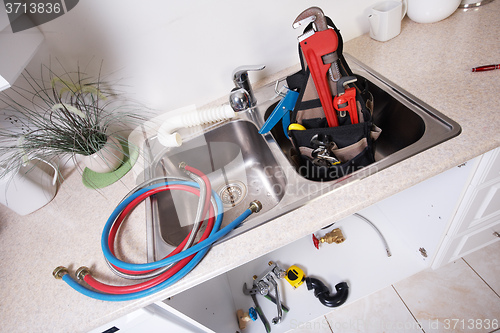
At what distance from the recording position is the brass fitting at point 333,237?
135cm

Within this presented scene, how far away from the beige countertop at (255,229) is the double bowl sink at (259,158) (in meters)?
0.03

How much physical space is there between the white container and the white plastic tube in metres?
0.85

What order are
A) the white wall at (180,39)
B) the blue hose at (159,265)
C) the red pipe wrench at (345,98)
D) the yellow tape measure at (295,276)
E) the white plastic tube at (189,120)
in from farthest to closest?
the yellow tape measure at (295,276) < the white plastic tube at (189,120) < the white wall at (180,39) < the red pipe wrench at (345,98) < the blue hose at (159,265)

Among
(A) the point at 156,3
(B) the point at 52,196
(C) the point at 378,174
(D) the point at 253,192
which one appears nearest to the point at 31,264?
(B) the point at 52,196

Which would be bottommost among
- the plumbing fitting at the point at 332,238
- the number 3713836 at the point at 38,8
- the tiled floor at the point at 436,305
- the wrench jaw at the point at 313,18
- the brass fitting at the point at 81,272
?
the tiled floor at the point at 436,305

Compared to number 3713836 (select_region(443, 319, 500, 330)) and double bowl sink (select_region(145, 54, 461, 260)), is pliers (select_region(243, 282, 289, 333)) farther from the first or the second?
number 3713836 (select_region(443, 319, 500, 330))

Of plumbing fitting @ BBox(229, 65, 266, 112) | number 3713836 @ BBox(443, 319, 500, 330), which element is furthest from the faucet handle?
number 3713836 @ BBox(443, 319, 500, 330)

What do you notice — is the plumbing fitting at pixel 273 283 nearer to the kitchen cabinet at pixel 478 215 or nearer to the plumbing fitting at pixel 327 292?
the plumbing fitting at pixel 327 292

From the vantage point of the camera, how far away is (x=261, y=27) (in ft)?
3.45

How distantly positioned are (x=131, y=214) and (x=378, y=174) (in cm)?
74

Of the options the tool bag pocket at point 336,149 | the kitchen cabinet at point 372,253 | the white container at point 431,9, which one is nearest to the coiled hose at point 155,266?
the kitchen cabinet at point 372,253

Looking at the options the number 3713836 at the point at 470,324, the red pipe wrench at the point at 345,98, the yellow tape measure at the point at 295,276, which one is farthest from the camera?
the yellow tape measure at the point at 295,276

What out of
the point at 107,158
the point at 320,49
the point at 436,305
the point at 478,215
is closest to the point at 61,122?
the point at 107,158

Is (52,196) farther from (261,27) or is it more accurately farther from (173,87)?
(261,27)
